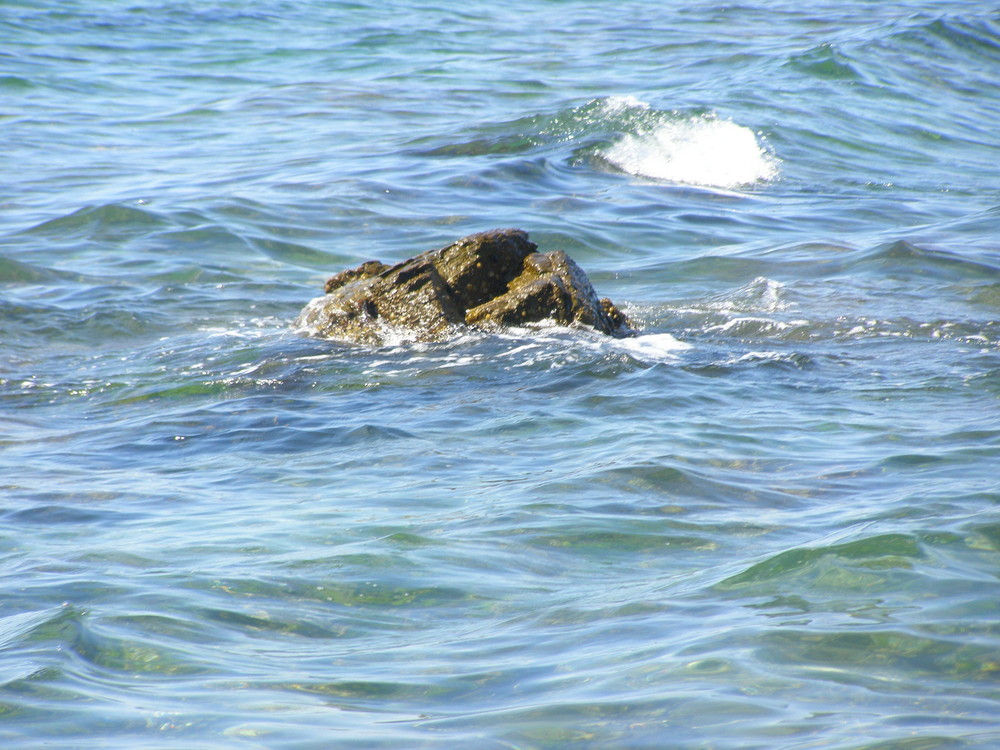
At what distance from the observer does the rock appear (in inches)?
316

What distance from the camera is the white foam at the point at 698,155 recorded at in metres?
14.2

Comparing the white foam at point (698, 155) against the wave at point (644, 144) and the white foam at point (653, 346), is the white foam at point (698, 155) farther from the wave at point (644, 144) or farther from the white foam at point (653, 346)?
the white foam at point (653, 346)

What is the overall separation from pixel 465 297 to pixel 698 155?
7.27 meters

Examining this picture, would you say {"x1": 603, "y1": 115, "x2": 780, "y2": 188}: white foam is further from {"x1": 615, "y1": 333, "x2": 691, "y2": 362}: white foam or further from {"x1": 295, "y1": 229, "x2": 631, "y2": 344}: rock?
{"x1": 615, "y1": 333, "x2": 691, "y2": 362}: white foam

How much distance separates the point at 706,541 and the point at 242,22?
21961 mm

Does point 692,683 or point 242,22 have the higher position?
point 242,22

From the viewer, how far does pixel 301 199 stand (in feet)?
41.1

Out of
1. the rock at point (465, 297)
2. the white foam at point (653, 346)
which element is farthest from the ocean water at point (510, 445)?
the rock at point (465, 297)

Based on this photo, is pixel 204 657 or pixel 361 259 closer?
pixel 204 657

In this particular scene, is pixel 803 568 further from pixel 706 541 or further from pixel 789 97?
pixel 789 97

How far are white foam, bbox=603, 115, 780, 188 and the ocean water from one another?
72 mm

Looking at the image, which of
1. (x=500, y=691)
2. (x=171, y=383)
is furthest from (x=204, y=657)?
(x=171, y=383)

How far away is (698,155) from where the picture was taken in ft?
48.7

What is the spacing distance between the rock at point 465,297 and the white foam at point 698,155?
6.04m
